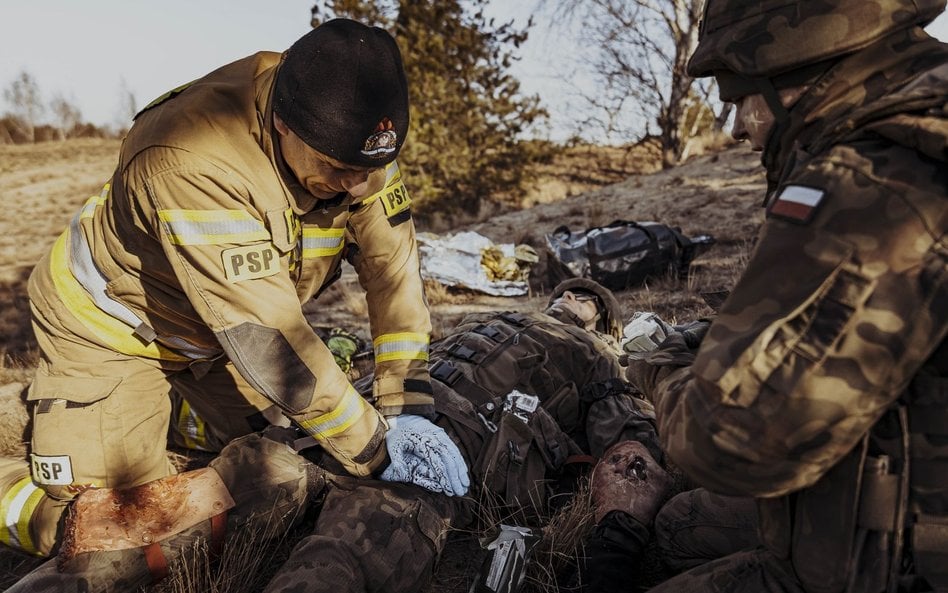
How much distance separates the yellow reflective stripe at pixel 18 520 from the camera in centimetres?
253

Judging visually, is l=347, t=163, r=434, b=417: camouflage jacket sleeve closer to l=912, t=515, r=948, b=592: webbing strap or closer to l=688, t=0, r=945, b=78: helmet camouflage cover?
l=688, t=0, r=945, b=78: helmet camouflage cover

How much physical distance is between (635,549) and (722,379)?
1.18 meters

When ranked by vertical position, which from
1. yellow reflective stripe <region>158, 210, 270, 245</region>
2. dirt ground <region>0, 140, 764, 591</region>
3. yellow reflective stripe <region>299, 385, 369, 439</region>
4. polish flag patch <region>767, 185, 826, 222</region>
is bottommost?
dirt ground <region>0, 140, 764, 591</region>

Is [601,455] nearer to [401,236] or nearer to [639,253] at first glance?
[401,236]

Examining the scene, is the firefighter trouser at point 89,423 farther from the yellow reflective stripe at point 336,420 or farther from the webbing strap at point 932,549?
the webbing strap at point 932,549

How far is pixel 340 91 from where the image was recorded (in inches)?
81.9

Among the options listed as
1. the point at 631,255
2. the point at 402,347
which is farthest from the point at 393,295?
the point at 631,255

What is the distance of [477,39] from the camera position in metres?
15.3

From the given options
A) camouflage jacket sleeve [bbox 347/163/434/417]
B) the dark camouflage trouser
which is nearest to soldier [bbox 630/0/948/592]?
the dark camouflage trouser

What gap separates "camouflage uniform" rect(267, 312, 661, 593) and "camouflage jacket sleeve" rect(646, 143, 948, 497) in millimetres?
1275

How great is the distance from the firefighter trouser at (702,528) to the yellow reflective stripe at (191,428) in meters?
2.39

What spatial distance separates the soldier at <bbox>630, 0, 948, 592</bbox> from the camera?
1209 millimetres

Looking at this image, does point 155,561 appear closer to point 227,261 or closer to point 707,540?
point 227,261

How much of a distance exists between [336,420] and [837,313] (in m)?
1.66
